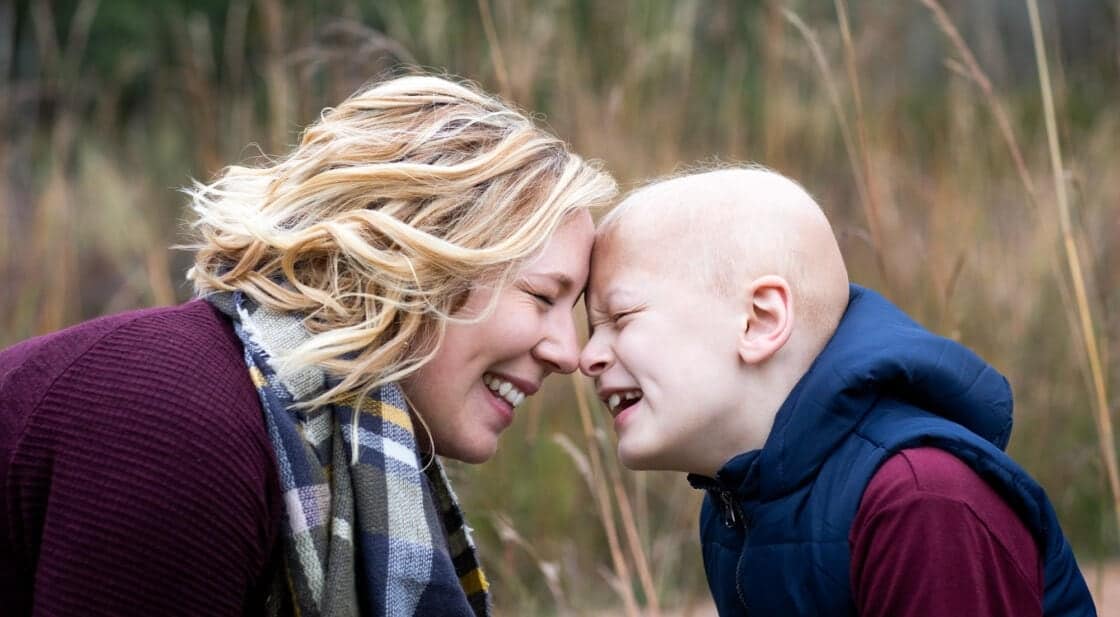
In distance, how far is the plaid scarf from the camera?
5.67ft

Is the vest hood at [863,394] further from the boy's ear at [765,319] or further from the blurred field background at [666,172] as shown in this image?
the blurred field background at [666,172]

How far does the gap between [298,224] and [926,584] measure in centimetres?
99

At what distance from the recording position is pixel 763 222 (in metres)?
1.93

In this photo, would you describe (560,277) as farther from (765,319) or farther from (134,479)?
(134,479)

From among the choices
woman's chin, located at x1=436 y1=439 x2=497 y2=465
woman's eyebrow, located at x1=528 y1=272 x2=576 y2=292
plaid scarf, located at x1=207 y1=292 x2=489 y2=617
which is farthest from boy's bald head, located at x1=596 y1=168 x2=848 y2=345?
plaid scarf, located at x1=207 y1=292 x2=489 y2=617

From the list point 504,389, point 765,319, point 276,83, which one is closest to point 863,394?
point 765,319

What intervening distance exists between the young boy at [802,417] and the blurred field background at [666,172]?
15.3 inches

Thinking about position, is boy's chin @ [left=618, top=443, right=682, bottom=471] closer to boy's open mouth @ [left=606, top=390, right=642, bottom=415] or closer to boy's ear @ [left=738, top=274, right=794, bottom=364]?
boy's open mouth @ [left=606, top=390, right=642, bottom=415]

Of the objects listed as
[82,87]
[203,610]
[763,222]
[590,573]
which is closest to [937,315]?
[590,573]

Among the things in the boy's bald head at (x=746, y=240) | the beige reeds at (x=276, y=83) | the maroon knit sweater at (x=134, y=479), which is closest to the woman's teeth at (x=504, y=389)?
the boy's bald head at (x=746, y=240)

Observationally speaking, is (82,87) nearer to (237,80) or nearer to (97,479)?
(237,80)

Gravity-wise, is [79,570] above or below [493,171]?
below

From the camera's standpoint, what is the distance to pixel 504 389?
1968 millimetres

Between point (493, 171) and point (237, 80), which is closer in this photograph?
point (493, 171)
